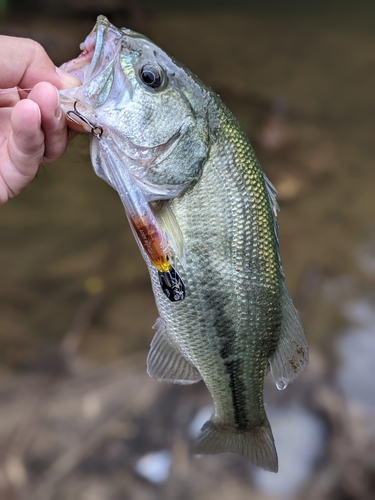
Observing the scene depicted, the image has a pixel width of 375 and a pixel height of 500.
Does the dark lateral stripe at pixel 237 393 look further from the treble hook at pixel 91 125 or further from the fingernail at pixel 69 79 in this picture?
the fingernail at pixel 69 79

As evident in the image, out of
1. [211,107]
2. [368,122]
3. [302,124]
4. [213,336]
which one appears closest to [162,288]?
[213,336]

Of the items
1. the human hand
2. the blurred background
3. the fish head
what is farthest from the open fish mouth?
the blurred background

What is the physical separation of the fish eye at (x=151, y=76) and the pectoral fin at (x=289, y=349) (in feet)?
2.38

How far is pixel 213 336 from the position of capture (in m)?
1.39

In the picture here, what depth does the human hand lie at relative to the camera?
1.21 m

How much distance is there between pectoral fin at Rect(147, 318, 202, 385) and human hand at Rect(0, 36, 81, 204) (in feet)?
2.15

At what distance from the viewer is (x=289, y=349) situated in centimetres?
146

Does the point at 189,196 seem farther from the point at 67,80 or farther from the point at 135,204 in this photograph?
the point at 67,80

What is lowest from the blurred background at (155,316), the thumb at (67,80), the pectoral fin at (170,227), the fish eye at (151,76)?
the blurred background at (155,316)

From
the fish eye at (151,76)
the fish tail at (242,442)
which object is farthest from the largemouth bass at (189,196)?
the fish tail at (242,442)

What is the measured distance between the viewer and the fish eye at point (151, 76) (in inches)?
49.2

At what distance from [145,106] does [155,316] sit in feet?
8.87

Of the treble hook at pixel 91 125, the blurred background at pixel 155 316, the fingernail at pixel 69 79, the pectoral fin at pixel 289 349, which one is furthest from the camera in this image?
the blurred background at pixel 155 316

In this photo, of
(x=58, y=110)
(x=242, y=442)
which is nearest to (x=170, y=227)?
(x=58, y=110)
